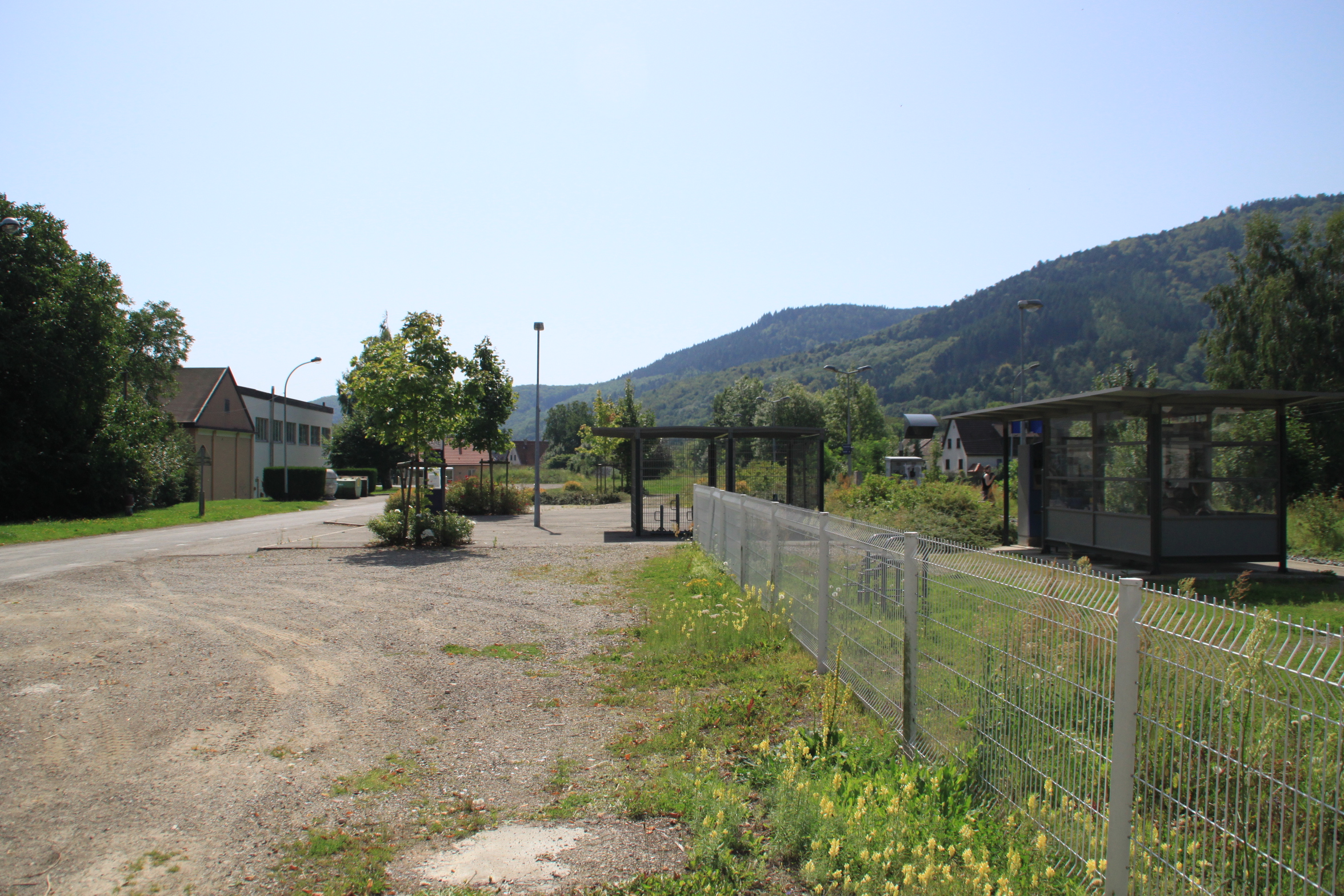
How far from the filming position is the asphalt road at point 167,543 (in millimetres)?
15469

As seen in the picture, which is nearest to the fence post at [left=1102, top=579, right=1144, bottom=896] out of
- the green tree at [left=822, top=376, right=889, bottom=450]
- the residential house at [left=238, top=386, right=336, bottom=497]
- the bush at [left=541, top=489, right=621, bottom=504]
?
the bush at [left=541, top=489, right=621, bottom=504]

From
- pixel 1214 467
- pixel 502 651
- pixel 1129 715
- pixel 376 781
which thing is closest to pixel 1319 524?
pixel 1214 467

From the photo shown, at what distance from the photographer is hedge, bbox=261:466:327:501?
4334cm

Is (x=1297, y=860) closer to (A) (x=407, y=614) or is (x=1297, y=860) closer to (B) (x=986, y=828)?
(B) (x=986, y=828)

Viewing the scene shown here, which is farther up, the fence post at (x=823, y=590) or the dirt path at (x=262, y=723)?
the fence post at (x=823, y=590)

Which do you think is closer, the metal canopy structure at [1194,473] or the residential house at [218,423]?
the metal canopy structure at [1194,473]

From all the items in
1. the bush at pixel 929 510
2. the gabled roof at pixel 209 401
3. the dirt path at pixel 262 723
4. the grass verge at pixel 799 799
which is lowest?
the dirt path at pixel 262 723

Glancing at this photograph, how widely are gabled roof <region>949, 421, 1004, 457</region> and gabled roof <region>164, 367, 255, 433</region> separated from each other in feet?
216

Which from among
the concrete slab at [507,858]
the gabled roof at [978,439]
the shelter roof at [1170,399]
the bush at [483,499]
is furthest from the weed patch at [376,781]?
the gabled roof at [978,439]

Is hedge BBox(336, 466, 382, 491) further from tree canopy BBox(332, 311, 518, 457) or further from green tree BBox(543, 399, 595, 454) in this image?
green tree BBox(543, 399, 595, 454)

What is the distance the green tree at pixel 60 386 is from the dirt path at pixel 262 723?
19277mm

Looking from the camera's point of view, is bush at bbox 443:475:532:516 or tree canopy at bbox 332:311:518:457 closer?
tree canopy at bbox 332:311:518:457

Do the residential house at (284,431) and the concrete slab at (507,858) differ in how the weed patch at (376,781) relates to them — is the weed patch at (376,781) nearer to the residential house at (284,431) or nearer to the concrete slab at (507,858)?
the concrete slab at (507,858)

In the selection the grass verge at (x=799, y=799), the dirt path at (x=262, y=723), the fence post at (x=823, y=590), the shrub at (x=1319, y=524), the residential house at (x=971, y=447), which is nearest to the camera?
the grass verge at (x=799, y=799)
